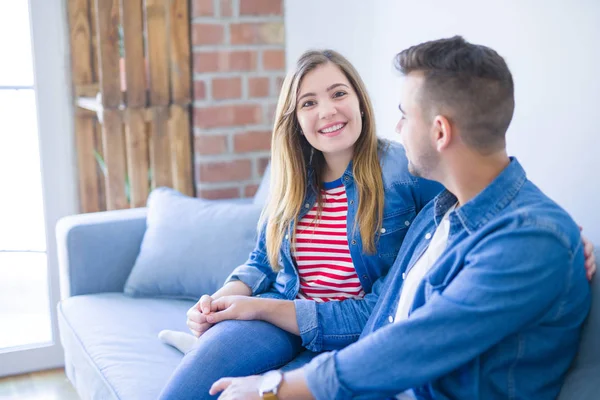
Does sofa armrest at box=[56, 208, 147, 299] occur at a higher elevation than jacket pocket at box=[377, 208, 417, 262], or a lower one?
lower

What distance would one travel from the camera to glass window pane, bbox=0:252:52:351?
2.78 m

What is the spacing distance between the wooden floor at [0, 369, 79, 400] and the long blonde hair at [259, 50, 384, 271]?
45.0 inches

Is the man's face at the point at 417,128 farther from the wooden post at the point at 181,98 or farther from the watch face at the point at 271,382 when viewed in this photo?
the wooden post at the point at 181,98

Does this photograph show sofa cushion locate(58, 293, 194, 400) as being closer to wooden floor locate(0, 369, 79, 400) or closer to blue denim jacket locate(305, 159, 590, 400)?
wooden floor locate(0, 369, 79, 400)

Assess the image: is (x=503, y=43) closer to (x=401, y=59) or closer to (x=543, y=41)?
(x=543, y=41)

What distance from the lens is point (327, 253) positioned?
180 centimetres

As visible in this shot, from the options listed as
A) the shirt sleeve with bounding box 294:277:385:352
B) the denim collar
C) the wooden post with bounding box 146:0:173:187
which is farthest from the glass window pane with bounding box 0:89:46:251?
the denim collar

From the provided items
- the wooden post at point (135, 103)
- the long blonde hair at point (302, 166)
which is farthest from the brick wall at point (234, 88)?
the long blonde hair at point (302, 166)

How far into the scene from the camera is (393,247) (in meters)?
1.75

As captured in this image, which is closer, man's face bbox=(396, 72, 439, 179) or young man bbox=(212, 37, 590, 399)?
young man bbox=(212, 37, 590, 399)

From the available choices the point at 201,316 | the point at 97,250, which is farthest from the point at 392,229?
the point at 97,250

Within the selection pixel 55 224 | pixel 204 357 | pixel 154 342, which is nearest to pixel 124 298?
pixel 154 342

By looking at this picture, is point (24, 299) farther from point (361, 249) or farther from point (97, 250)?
point (361, 249)

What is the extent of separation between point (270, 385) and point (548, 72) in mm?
973
